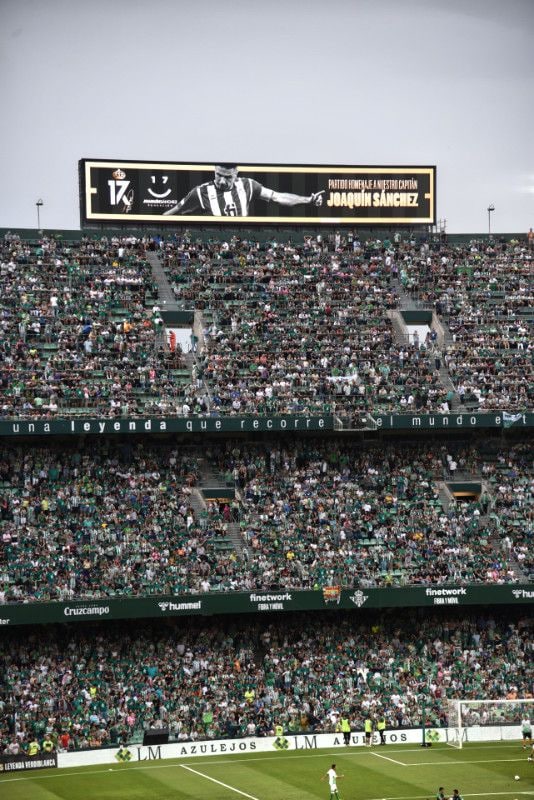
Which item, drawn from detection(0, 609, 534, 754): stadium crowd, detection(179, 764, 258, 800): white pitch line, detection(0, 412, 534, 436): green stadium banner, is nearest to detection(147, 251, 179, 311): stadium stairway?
detection(0, 412, 534, 436): green stadium banner

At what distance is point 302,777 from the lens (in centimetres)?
4238

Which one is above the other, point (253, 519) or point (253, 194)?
point (253, 194)

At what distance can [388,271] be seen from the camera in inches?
2544

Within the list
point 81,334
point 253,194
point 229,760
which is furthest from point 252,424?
point 253,194

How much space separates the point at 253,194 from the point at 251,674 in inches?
987

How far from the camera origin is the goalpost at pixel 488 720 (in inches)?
1895

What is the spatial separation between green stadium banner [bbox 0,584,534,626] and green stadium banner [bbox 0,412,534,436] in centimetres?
696

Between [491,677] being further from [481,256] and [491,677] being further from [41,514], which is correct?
[481,256]

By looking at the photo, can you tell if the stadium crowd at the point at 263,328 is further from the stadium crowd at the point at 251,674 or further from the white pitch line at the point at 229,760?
the white pitch line at the point at 229,760

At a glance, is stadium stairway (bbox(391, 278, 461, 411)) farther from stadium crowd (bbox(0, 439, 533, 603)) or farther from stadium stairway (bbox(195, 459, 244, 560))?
stadium stairway (bbox(195, 459, 244, 560))

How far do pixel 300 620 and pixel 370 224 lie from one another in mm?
22784

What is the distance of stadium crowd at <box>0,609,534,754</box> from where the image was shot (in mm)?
47750

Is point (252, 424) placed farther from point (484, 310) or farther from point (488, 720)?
point (488, 720)

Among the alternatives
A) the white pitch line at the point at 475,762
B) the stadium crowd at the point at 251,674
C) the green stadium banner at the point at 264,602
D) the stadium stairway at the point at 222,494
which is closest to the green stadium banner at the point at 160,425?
the stadium stairway at the point at 222,494
